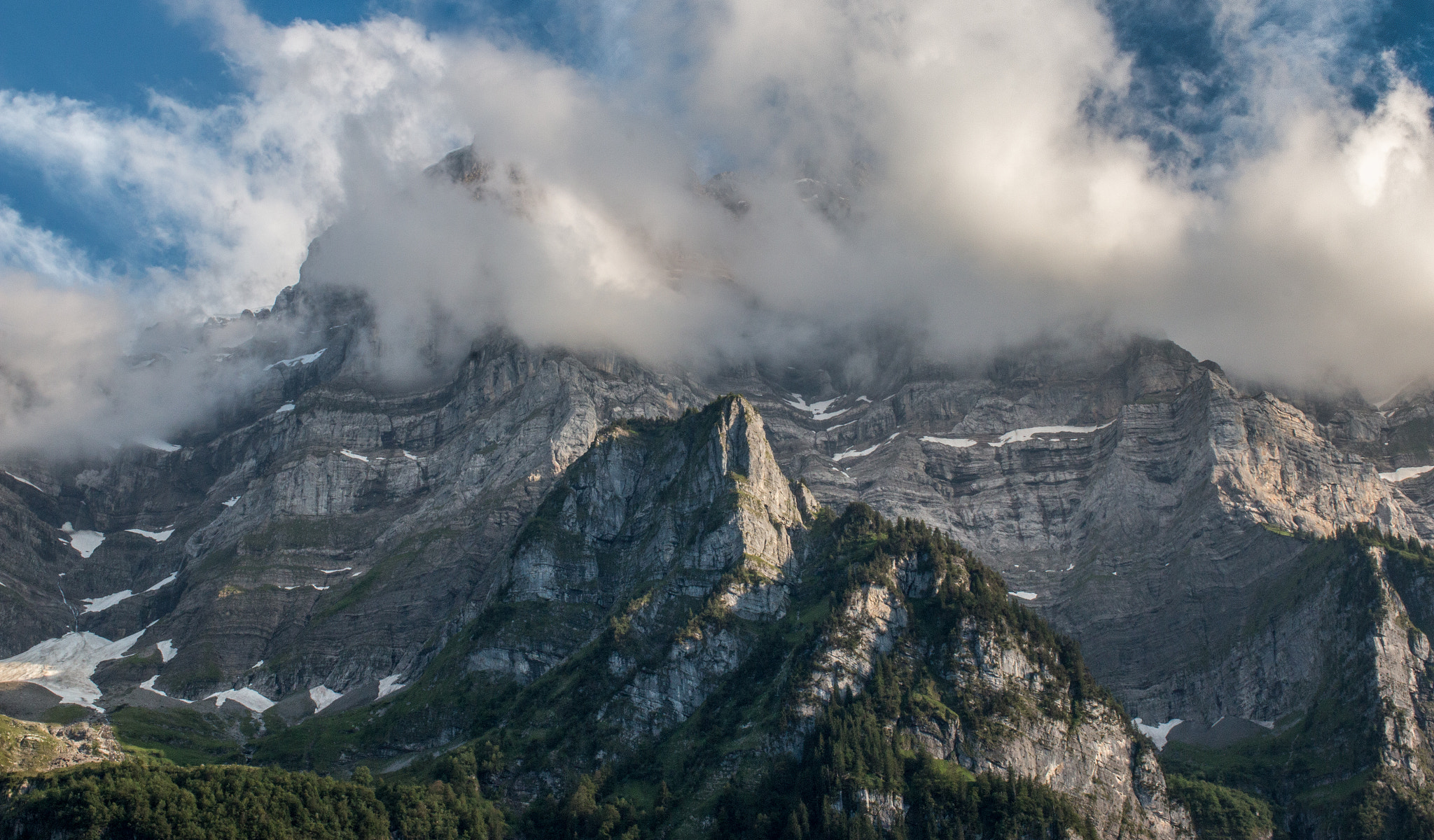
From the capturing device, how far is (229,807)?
14662cm

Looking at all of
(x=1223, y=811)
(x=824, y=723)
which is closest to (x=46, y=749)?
(x=824, y=723)

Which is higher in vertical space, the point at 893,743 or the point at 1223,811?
the point at 893,743

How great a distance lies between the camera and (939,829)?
148 meters

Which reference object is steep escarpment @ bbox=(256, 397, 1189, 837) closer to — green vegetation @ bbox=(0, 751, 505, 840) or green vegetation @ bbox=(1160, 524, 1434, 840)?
green vegetation @ bbox=(1160, 524, 1434, 840)

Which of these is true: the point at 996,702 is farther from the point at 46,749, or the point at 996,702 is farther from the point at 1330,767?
the point at 46,749

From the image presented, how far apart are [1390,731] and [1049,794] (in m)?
54.3

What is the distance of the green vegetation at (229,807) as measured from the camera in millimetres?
141750

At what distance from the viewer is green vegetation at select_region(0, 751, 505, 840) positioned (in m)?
142

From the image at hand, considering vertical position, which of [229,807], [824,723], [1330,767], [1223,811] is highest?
[1330,767]

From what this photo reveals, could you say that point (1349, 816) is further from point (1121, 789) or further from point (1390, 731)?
point (1121, 789)

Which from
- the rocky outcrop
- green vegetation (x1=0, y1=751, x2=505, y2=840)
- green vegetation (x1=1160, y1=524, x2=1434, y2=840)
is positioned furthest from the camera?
the rocky outcrop

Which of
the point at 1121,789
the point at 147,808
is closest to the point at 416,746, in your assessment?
the point at 147,808

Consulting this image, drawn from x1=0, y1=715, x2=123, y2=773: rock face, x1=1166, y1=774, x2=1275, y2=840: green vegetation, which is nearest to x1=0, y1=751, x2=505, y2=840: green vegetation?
x1=0, y1=715, x2=123, y2=773: rock face

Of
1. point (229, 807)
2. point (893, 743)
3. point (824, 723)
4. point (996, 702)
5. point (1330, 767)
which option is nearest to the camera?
point (229, 807)
